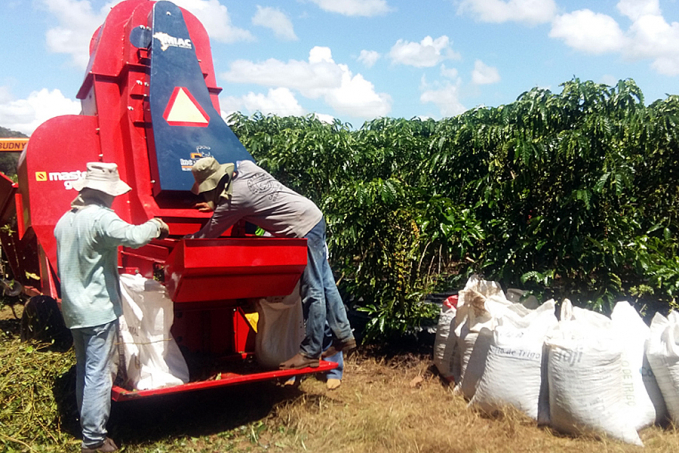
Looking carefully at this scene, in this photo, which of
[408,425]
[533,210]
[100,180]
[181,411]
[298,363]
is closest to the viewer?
[100,180]

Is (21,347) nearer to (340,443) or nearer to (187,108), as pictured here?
(187,108)

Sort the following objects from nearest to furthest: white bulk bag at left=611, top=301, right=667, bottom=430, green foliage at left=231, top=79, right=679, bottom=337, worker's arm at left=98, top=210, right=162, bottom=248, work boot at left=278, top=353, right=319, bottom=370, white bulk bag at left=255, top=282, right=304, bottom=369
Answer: worker's arm at left=98, top=210, right=162, bottom=248, white bulk bag at left=611, top=301, right=667, bottom=430, work boot at left=278, top=353, right=319, bottom=370, white bulk bag at left=255, top=282, right=304, bottom=369, green foliage at left=231, top=79, right=679, bottom=337

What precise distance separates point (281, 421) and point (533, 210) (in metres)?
2.47

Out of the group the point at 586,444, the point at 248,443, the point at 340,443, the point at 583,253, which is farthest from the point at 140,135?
the point at 586,444

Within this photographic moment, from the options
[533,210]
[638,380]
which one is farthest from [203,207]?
[638,380]

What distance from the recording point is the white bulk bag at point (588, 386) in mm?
3312

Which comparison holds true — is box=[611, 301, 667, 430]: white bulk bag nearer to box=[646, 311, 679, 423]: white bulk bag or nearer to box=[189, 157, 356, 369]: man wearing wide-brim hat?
box=[646, 311, 679, 423]: white bulk bag

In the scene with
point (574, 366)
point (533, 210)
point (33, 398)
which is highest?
point (533, 210)

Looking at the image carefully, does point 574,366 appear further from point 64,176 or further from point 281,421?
point 64,176

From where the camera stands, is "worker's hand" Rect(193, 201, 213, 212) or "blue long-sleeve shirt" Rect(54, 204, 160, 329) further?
"worker's hand" Rect(193, 201, 213, 212)

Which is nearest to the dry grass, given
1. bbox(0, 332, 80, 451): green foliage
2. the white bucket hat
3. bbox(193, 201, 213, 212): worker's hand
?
bbox(0, 332, 80, 451): green foliage

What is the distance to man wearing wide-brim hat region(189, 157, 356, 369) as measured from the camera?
12.0 feet

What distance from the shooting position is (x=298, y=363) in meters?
3.80

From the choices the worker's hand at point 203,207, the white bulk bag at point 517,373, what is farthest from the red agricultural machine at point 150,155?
the white bulk bag at point 517,373
